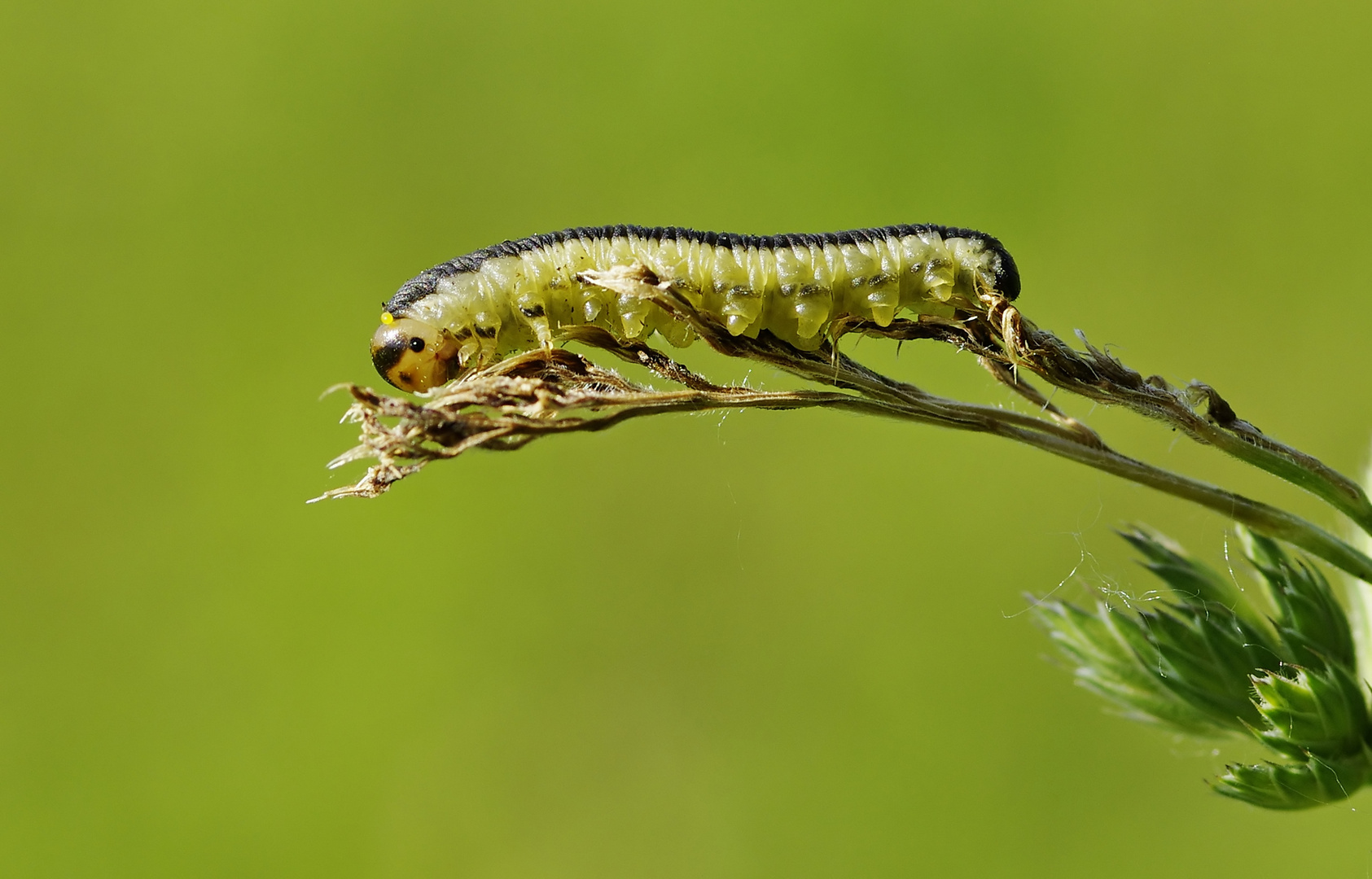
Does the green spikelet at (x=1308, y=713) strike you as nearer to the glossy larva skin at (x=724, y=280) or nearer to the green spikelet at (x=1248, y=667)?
the green spikelet at (x=1248, y=667)

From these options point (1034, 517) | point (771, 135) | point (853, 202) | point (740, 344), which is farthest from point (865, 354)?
point (740, 344)

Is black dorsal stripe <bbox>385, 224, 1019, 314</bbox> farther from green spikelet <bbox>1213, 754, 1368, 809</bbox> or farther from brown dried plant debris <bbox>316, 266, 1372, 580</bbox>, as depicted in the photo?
green spikelet <bbox>1213, 754, 1368, 809</bbox>

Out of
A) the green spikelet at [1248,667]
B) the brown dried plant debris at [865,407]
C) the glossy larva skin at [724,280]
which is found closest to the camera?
the brown dried plant debris at [865,407]

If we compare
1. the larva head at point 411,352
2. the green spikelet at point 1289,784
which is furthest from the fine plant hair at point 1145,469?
the larva head at point 411,352

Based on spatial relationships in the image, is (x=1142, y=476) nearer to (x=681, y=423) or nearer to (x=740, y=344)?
(x=740, y=344)

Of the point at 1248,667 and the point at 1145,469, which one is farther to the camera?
the point at 1248,667

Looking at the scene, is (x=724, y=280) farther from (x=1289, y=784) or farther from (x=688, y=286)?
(x=1289, y=784)

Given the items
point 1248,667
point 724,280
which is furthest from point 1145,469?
point 724,280
